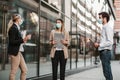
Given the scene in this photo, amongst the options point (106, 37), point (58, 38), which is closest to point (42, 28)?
point (58, 38)

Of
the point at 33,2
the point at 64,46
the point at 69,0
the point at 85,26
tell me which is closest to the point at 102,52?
the point at 64,46

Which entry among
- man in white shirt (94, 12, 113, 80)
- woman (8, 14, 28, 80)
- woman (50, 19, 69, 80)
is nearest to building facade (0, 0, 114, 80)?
woman (8, 14, 28, 80)

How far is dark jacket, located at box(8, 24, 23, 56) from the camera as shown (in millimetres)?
8000

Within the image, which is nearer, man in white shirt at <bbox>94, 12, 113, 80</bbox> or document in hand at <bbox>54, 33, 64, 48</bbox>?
man in white shirt at <bbox>94, 12, 113, 80</bbox>

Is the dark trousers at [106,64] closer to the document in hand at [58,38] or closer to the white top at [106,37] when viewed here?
the white top at [106,37]

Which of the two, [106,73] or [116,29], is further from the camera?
[116,29]

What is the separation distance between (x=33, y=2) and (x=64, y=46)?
178 centimetres

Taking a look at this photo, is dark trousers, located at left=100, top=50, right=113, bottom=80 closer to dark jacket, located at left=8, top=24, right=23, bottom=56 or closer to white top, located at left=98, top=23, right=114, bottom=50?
white top, located at left=98, top=23, right=114, bottom=50

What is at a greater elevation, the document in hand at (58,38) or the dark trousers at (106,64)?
the document in hand at (58,38)

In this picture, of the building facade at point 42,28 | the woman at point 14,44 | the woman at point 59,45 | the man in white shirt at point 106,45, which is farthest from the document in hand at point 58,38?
the woman at point 14,44

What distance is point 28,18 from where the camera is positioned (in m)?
Result: 10.0

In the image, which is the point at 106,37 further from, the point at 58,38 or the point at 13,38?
the point at 13,38

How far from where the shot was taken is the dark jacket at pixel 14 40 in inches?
315

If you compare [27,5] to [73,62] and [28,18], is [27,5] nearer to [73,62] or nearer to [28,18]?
[28,18]
